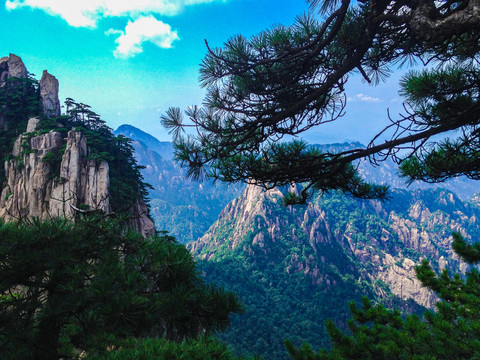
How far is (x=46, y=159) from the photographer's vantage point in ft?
63.4

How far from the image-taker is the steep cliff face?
75.7 meters

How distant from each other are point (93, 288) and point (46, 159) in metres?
22.0

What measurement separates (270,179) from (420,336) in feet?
12.2

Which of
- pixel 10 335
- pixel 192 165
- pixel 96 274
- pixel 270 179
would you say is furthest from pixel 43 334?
pixel 270 179

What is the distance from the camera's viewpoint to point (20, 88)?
972 inches

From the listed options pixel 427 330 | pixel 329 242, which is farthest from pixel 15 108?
pixel 329 242

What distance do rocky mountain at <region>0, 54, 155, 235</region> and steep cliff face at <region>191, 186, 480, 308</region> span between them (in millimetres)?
46665

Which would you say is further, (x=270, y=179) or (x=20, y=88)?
(x=20, y=88)

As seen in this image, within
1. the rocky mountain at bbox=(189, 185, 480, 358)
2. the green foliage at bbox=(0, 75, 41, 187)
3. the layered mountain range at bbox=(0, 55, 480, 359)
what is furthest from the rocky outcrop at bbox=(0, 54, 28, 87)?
the rocky mountain at bbox=(189, 185, 480, 358)

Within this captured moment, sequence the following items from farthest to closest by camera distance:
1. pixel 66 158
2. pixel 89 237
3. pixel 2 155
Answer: pixel 2 155, pixel 66 158, pixel 89 237

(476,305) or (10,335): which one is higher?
(10,335)

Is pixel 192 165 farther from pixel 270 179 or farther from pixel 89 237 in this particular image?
pixel 89 237

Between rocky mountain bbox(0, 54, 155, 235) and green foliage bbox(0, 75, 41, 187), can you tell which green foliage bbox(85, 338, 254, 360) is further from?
green foliage bbox(0, 75, 41, 187)

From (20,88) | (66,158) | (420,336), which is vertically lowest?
(420,336)
